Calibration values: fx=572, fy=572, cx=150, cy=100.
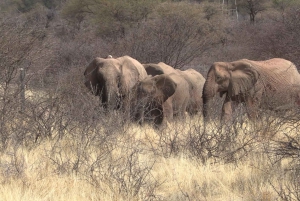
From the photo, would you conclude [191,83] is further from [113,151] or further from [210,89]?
[113,151]

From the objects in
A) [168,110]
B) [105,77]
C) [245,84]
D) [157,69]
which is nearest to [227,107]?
[245,84]

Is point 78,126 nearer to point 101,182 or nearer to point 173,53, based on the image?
point 101,182

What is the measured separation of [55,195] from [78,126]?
81.0 inches

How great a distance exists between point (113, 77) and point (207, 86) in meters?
1.85

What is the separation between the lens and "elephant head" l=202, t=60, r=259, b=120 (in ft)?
33.9

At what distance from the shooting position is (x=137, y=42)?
18141 mm

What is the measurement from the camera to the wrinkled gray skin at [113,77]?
1071 centimetres

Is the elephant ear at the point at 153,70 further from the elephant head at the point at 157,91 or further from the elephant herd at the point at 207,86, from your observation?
the elephant head at the point at 157,91

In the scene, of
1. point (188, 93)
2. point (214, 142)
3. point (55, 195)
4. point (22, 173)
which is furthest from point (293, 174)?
point (188, 93)

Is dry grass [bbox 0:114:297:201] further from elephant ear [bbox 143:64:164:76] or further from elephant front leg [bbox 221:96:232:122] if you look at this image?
elephant ear [bbox 143:64:164:76]

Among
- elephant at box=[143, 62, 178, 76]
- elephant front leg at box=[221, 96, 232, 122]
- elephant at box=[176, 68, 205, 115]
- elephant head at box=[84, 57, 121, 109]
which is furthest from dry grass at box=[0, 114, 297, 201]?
elephant at box=[143, 62, 178, 76]

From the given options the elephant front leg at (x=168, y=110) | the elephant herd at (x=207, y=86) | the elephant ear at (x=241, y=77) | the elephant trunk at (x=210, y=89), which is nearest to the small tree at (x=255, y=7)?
the elephant herd at (x=207, y=86)

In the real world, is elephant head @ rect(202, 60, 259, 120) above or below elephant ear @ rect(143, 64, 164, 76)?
above

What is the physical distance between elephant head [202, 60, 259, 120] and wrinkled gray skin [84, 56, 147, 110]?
1488 mm
